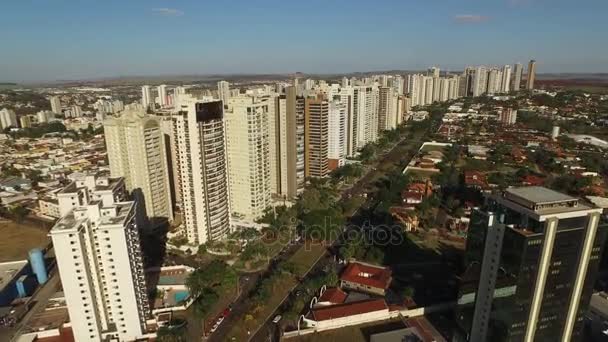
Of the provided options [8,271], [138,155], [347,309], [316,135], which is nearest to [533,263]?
[347,309]

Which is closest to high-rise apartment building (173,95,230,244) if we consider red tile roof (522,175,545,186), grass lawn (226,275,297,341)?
grass lawn (226,275,297,341)

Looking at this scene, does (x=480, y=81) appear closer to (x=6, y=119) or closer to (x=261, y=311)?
(x=261, y=311)

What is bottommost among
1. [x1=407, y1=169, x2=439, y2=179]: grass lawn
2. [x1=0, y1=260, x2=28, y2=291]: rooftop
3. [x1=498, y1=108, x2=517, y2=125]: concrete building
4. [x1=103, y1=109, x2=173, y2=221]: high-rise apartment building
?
[x1=407, y1=169, x2=439, y2=179]: grass lawn

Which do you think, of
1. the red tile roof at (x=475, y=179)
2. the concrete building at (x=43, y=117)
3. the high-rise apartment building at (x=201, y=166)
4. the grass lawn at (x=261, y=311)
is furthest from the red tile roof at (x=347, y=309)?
the concrete building at (x=43, y=117)

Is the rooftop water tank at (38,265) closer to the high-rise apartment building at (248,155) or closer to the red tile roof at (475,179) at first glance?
the high-rise apartment building at (248,155)

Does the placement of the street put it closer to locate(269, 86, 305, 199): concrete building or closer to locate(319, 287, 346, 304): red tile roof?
locate(319, 287, 346, 304): red tile roof

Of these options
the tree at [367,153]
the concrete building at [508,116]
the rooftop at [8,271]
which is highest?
the concrete building at [508,116]
